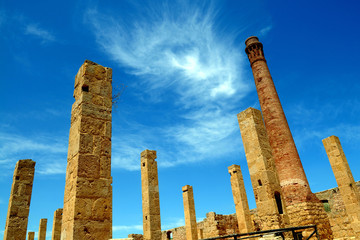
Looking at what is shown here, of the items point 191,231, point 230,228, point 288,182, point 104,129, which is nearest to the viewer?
point 104,129

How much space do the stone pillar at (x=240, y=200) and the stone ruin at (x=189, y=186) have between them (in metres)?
0.06

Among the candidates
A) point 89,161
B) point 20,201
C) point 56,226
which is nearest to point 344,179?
point 89,161

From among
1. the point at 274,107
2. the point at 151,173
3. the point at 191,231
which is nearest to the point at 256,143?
the point at 151,173

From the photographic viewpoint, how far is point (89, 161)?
15.6 feet

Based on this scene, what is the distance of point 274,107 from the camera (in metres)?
18.2

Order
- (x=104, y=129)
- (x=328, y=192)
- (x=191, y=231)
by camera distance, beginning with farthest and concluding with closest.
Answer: (x=328, y=192) → (x=191, y=231) → (x=104, y=129)

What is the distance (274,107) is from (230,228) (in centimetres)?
903

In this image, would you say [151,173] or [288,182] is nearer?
[151,173]

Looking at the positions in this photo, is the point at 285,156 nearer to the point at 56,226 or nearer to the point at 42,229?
the point at 56,226

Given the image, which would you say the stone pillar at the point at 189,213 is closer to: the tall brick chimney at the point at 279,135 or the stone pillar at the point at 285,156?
the stone pillar at the point at 285,156

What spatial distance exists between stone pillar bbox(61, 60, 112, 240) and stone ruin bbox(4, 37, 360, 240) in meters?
0.02

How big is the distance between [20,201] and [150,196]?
516 cm

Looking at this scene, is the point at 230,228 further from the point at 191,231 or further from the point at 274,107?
the point at 274,107

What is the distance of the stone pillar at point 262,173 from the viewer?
809cm
